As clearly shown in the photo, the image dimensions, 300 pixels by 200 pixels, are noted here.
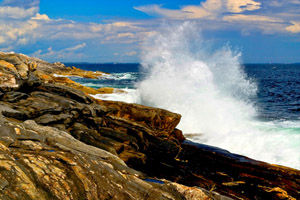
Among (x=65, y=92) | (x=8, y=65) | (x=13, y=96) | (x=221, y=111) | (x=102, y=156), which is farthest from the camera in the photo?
(x=221, y=111)

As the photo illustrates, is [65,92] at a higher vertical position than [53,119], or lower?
higher

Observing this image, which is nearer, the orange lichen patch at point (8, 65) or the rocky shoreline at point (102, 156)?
the rocky shoreline at point (102, 156)

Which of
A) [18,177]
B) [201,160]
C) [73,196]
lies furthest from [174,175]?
[18,177]

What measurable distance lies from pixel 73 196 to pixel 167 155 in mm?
8064

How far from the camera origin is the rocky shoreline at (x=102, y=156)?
5180 millimetres

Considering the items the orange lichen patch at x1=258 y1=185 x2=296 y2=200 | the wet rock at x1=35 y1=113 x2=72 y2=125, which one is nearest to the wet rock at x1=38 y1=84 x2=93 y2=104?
the wet rock at x1=35 y1=113 x2=72 y2=125

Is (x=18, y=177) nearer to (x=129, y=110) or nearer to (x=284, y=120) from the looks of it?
(x=129, y=110)

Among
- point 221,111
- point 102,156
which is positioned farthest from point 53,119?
point 221,111

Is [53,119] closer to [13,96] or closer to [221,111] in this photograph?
[13,96]

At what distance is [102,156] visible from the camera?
7.26 meters

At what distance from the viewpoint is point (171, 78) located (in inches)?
1069

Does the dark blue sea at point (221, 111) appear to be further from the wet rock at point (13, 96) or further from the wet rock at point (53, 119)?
the wet rock at point (13, 96)

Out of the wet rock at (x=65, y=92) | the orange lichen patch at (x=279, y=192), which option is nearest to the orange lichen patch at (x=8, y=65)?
the wet rock at (x=65, y=92)

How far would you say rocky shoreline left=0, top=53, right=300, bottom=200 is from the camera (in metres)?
5.18
